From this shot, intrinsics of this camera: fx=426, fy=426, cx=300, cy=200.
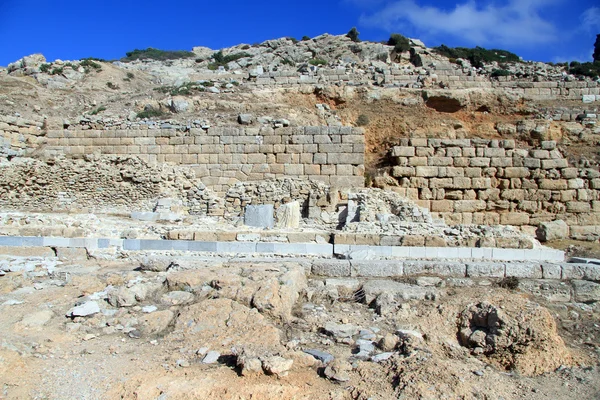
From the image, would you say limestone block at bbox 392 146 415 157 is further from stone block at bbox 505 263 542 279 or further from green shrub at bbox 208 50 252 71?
green shrub at bbox 208 50 252 71

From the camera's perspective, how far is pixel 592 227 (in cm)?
1084

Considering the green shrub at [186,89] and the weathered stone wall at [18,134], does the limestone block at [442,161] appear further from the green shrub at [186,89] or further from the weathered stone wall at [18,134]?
the weathered stone wall at [18,134]

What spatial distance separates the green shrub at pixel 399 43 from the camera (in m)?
29.0

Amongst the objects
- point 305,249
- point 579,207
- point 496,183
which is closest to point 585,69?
point 579,207

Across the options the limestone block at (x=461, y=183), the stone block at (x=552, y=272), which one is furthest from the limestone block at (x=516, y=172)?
the stone block at (x=552, y=272)

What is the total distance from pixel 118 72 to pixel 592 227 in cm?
2534

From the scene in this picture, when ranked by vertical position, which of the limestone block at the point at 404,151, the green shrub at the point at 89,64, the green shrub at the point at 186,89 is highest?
the green shrub at the point at 89,64

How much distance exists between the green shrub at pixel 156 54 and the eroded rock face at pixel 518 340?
39698mm

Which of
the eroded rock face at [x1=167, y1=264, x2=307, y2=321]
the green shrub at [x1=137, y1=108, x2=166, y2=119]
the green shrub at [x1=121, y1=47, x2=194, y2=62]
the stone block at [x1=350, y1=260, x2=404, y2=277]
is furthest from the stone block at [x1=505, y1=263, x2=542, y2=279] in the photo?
the green shrub at [x1=121, y1=47, x2=194, y2=62]

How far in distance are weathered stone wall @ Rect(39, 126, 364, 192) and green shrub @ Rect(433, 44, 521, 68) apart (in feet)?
Answer: 68.3

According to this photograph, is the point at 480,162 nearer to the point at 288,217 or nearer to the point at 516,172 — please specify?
the point at 516,172

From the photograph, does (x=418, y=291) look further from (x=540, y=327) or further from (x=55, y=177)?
(x=55, y=177)

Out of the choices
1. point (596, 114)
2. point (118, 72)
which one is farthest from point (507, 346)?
point (118, 72)

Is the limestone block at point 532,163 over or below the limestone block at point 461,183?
over
